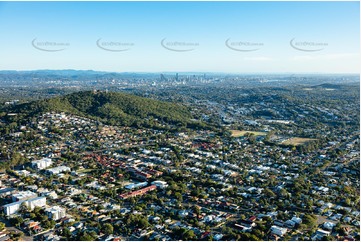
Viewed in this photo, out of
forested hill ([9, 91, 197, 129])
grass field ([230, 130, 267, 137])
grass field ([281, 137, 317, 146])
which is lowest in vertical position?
grass field ([281, 137, 317, 146])

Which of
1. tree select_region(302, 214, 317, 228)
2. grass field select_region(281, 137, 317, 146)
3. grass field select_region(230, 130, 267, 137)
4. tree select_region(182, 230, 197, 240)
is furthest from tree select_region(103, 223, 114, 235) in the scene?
grass field select_region(230, 130, 267, 137)

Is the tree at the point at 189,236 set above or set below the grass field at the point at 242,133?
A: below

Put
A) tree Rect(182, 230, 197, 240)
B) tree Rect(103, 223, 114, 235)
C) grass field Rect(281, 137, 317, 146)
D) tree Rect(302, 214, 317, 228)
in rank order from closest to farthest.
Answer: tree Rect(182, 230, 197, 240), tree Rect(103, 223, 114, 235), tree Rect(302, 214, 317, 228), grass field Rect(281, 137, 317, 146)

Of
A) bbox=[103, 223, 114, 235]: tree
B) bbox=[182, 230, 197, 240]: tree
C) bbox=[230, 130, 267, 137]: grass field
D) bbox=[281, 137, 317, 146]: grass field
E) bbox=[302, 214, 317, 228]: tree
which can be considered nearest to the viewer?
bbox=[182, 230, 197, 240]: tree

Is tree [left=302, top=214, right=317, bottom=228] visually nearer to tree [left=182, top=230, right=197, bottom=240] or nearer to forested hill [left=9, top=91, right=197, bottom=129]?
tree [left=182, top=230, right=197, bottom=240]

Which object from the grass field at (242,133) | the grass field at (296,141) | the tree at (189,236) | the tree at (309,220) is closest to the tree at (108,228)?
the tree at (189,236)

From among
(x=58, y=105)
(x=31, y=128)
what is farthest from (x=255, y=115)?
(x=31, y=128)

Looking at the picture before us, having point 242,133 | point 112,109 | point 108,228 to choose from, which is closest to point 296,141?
point 242,133

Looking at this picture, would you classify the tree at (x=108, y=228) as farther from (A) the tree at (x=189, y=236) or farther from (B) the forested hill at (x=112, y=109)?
(B) the forested hill at (x=112, y=109)

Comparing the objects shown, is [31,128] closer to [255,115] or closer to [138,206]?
[138,206]
